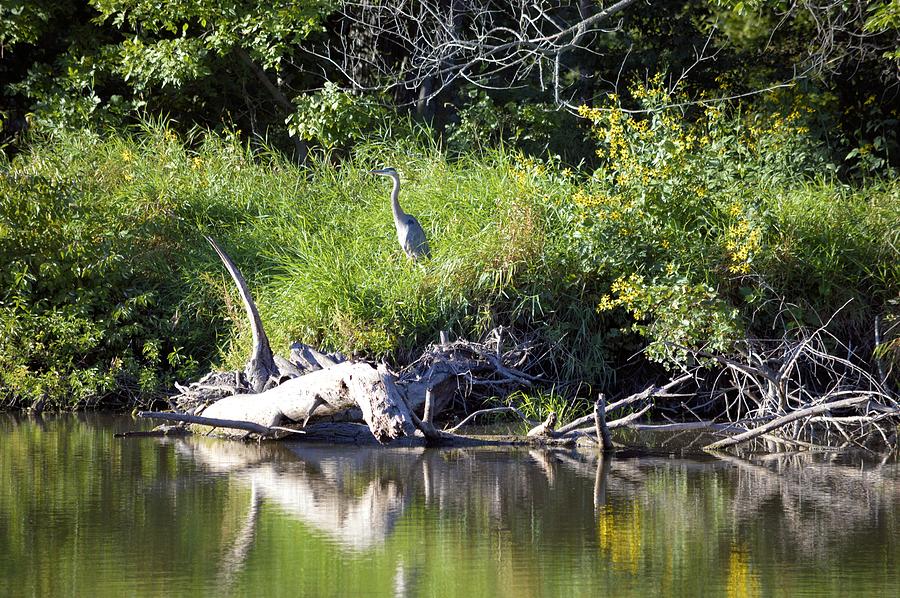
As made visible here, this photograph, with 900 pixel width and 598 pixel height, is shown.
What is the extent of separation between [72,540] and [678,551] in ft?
8.93

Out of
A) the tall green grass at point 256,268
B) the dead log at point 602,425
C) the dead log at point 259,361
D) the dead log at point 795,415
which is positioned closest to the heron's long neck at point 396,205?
the tall green grass at point 256,268

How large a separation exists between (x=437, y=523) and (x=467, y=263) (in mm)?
4404

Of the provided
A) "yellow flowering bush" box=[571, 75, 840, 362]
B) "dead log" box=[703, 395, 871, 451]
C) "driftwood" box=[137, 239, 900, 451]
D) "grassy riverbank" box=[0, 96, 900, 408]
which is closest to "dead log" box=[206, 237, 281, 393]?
"driftwood" box=[137, 239, 900, 451]

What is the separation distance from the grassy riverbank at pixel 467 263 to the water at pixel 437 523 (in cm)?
174

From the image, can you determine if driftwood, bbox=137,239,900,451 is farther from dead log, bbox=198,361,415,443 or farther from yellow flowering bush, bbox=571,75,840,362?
yellow flowering bush, bbox=571,75,840,362

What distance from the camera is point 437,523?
6020mm

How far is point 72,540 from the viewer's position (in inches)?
221

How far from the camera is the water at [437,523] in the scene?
4.90 metres

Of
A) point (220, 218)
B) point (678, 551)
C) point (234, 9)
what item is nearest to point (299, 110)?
point (234, 9)

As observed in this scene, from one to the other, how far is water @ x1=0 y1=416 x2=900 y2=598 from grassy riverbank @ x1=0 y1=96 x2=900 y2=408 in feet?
5.72

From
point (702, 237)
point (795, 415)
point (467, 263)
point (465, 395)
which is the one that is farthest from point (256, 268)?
point (795, 415)

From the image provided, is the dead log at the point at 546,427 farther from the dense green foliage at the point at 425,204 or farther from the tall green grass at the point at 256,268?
the tall green grass at the point at 256,268

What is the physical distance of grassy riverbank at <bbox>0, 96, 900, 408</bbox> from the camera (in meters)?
9.51

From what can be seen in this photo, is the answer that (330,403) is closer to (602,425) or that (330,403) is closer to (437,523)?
(602,425)
